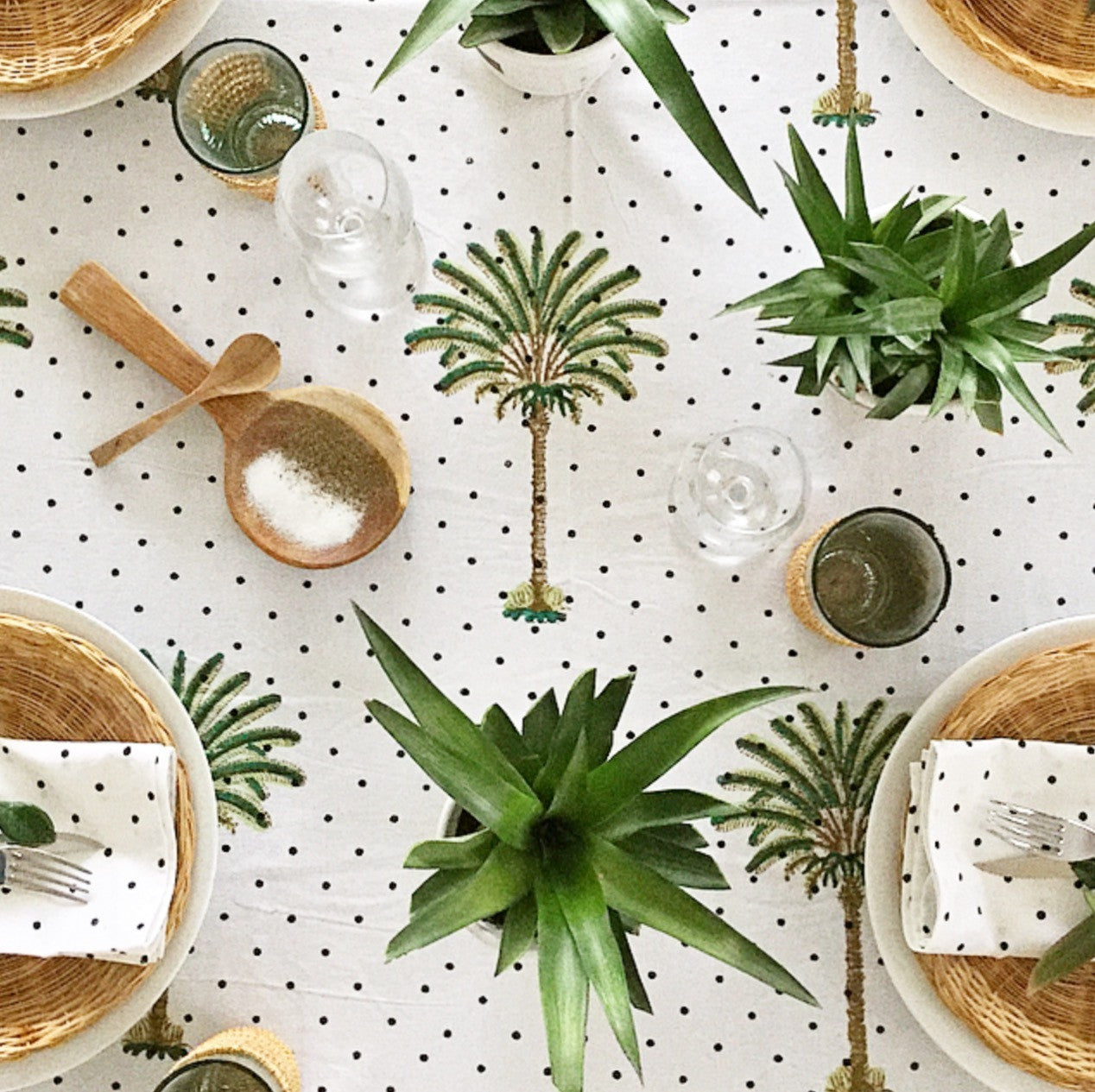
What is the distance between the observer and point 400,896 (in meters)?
1.08

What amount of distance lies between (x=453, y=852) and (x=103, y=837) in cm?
35

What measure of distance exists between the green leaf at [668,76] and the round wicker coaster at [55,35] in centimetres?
40

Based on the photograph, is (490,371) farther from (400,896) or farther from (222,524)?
(400,896)

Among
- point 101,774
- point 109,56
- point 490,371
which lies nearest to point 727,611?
point 490,371

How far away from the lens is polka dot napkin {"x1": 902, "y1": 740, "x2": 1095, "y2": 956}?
39.0 inches

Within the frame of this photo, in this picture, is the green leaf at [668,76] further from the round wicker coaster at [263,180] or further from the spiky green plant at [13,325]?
the spiky green plant at [13,325]

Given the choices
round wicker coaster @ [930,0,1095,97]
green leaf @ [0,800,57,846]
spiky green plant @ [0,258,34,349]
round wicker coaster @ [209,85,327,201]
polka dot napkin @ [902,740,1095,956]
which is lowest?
green leaf @ [0,800,57,846]

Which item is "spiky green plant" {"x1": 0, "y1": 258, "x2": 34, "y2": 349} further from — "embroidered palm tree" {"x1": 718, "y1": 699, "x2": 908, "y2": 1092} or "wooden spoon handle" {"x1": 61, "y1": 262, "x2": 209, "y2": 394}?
"embroidered palm tree" {"x1": 718, "y1": 699, "x2": 908, "y2": 1092}

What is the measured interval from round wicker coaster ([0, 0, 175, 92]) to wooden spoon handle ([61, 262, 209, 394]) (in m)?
0.15

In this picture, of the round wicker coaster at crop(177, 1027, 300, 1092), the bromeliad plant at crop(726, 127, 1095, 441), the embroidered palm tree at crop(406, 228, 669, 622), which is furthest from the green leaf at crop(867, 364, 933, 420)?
the round wicker coaster at crop(177, 1027, 300, 1092)

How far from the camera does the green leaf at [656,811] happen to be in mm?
818

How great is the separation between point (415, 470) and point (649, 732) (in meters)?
0.38

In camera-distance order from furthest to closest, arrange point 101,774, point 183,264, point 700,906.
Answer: point 183,264 < point 101,774 < point 700,906

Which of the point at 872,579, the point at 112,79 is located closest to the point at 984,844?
the point at 872,579
